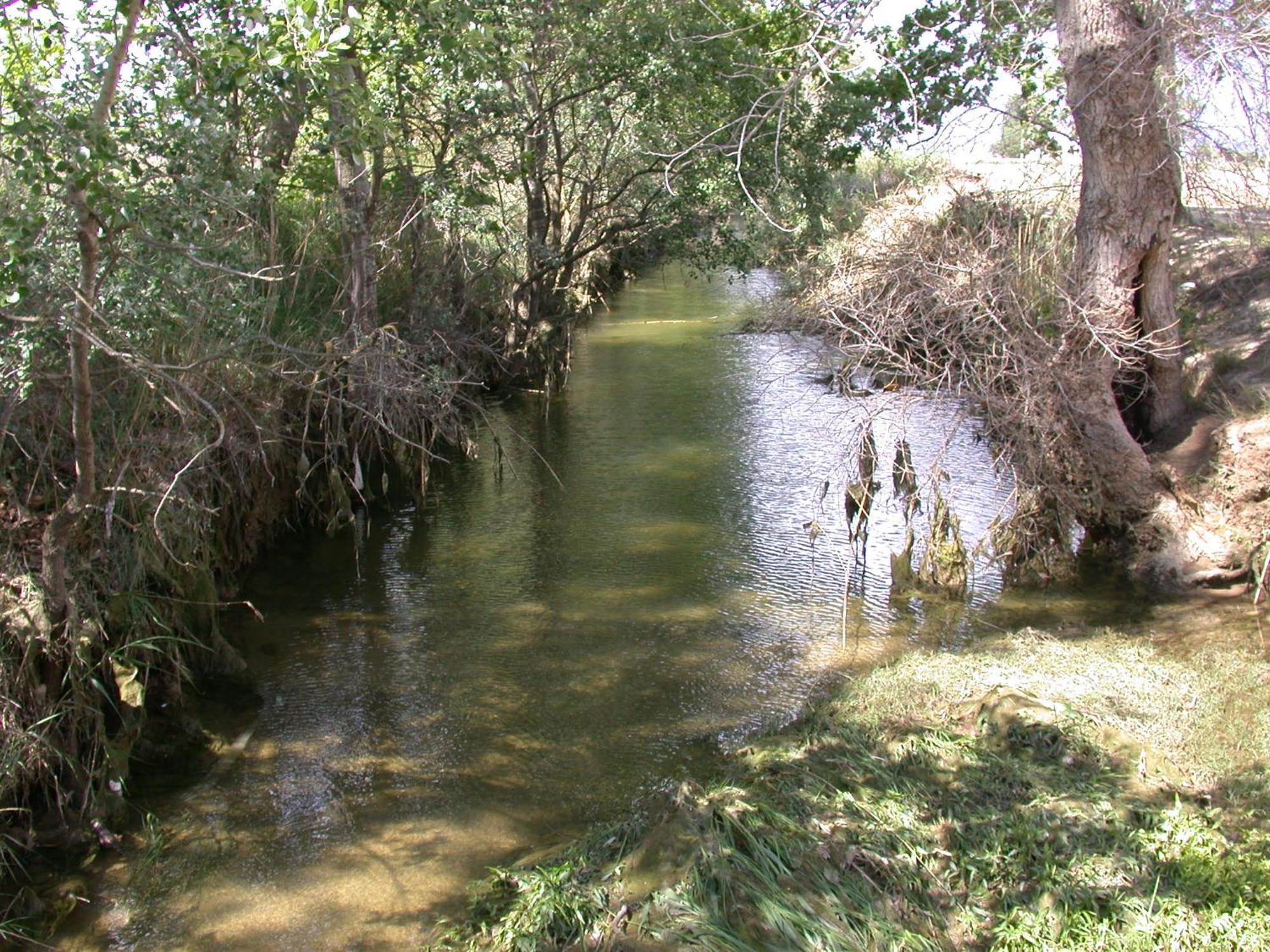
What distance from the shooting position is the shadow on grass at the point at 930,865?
3.84m

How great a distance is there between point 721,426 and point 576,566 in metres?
4.53

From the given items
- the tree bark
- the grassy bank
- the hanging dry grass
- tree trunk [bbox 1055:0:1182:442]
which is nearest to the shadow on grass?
the grassy bank

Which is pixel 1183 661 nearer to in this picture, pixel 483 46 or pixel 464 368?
pixel 483 46

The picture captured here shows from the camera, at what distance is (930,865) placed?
426 centimetres

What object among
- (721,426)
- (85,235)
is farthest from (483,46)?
(721,426)

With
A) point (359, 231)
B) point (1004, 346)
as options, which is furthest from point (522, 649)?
point (359, 231)

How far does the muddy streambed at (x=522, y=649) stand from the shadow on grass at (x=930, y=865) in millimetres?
792

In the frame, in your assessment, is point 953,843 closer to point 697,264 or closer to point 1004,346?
point 1004,346

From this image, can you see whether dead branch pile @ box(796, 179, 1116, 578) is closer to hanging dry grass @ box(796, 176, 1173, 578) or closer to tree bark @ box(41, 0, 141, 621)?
hanging dry grass @ box(796, 176, 1173, 578)

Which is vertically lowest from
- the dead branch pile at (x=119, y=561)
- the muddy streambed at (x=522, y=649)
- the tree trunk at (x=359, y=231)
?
the muddy streambed at (x=522, y=649)

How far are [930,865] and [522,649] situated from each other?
3556mm

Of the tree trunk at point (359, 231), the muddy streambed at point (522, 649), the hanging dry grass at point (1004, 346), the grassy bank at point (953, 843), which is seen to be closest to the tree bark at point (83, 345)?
the muddy streambed at point (522, 649)

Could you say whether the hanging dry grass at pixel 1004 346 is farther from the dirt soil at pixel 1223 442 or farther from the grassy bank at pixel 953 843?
the grassy bank at pixel 953 843

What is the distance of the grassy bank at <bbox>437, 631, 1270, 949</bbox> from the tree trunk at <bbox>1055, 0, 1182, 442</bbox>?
11.0 feet
